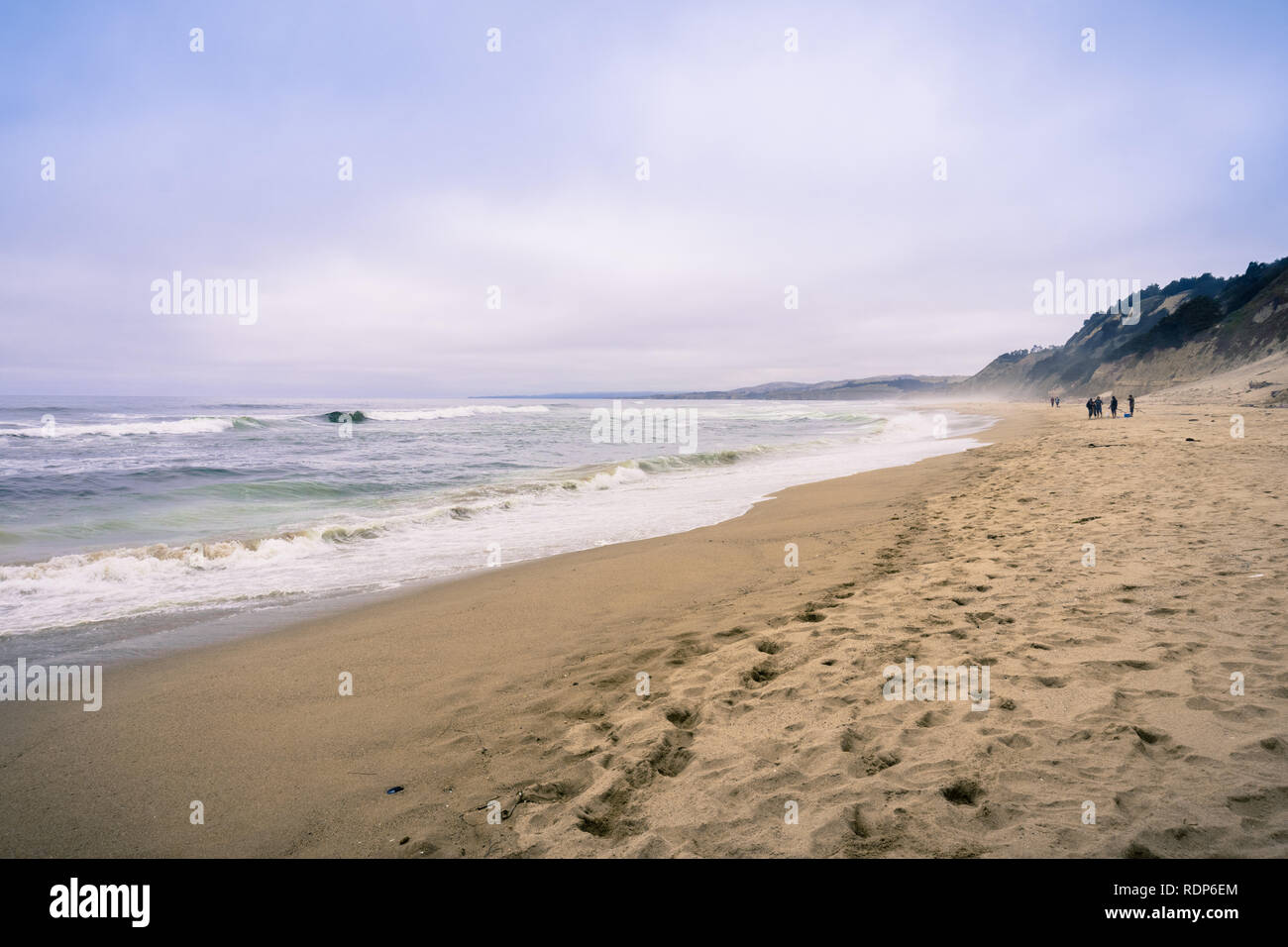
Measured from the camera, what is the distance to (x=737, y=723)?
3.58 m

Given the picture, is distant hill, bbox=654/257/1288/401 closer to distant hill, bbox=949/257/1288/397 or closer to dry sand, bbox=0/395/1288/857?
distant hill, bbox=949/257/1288/397

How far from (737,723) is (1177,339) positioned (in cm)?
8059

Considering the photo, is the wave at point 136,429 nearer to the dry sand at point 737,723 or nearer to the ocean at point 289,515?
the ocean at point 289,515

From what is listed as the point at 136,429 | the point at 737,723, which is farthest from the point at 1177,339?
the point at 136,429

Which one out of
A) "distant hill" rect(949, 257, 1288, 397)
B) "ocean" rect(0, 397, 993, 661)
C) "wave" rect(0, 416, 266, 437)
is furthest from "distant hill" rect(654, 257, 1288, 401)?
"wave" rect(0, 416, 266, 437)

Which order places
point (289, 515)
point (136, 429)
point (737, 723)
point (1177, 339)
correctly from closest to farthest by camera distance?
point (737, 723) < point (289, 515) < point (136, 429) < point (1177, 339)

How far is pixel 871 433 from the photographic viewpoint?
115 ft

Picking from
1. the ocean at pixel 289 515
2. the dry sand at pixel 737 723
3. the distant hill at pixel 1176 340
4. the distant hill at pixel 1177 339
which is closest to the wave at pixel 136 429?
the ocean at pixel 289 515

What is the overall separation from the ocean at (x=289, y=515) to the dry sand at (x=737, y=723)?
1686mm

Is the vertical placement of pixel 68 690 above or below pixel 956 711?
below

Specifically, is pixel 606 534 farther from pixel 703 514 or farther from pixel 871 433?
pixel 871 433

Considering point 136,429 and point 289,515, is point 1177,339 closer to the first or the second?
point 289,515
